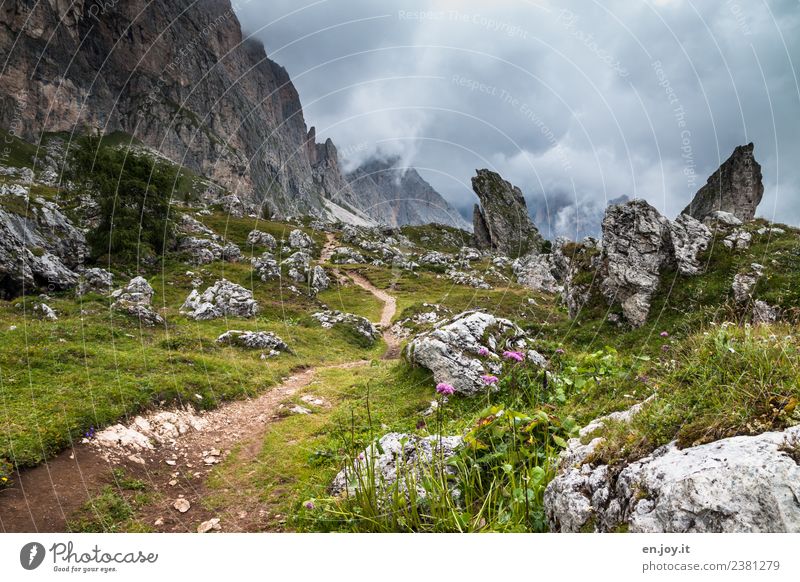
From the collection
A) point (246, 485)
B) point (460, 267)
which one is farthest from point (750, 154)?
point (246, 485)

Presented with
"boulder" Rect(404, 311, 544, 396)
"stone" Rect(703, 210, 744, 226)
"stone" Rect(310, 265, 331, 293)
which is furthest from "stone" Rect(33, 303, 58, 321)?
"stone" Rect(703, 210, 744, 226)

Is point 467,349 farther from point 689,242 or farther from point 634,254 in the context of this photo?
point 689,242

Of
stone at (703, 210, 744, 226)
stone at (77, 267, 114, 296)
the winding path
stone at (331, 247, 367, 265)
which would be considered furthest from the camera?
stone at (331, 247, 367, 265)

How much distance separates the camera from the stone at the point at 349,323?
3000cm

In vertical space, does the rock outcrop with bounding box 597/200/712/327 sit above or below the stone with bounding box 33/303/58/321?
above

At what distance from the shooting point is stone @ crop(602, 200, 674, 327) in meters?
16.0

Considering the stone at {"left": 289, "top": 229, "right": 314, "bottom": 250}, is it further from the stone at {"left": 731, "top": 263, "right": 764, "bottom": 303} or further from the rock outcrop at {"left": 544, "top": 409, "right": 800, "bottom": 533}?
the rock outcrop at {"left": 544, "top": 409, "right": 800, "bottom": 533}

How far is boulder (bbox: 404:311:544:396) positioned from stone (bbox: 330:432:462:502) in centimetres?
550

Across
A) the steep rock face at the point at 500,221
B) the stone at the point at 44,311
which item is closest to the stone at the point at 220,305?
the stone at the point at 44,311

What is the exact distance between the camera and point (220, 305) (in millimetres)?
28125

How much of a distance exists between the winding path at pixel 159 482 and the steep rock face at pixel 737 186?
73702mm

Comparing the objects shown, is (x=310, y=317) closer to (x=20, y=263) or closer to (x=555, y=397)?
(x=20, y=263)

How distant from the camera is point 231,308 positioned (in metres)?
28.8
